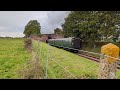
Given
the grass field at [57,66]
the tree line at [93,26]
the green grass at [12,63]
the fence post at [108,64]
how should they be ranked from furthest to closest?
the tree line at [93,26] → the green grass at [12,63] → the grass field at [57,66] → the fence post at [108,64]

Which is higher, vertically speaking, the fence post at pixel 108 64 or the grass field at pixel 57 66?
the fence post at pixel 108 64

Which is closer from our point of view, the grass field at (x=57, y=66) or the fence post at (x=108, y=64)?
the fence post at (x=108, y=64)

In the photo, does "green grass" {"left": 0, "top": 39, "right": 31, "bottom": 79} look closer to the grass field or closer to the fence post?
the grass field

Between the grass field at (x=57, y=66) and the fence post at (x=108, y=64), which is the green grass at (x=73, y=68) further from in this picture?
the fence post at (x=108, y=64)

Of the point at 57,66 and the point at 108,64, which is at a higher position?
the point at 108,64

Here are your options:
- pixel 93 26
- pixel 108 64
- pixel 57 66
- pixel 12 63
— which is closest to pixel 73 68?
pixel 57 66

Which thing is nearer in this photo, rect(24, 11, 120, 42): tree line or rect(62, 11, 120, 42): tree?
rect(24, 11, 120, 42): tree line

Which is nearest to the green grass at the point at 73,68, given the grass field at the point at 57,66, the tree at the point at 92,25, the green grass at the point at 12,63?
the grass field at the point at 57,66

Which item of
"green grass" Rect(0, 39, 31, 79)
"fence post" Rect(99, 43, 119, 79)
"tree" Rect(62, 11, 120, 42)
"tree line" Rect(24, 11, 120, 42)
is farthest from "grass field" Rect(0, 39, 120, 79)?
"tree" Rect(62, 11, 120, 42)

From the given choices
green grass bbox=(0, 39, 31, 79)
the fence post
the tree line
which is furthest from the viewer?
the tree line

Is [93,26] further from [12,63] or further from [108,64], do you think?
[108,64]
